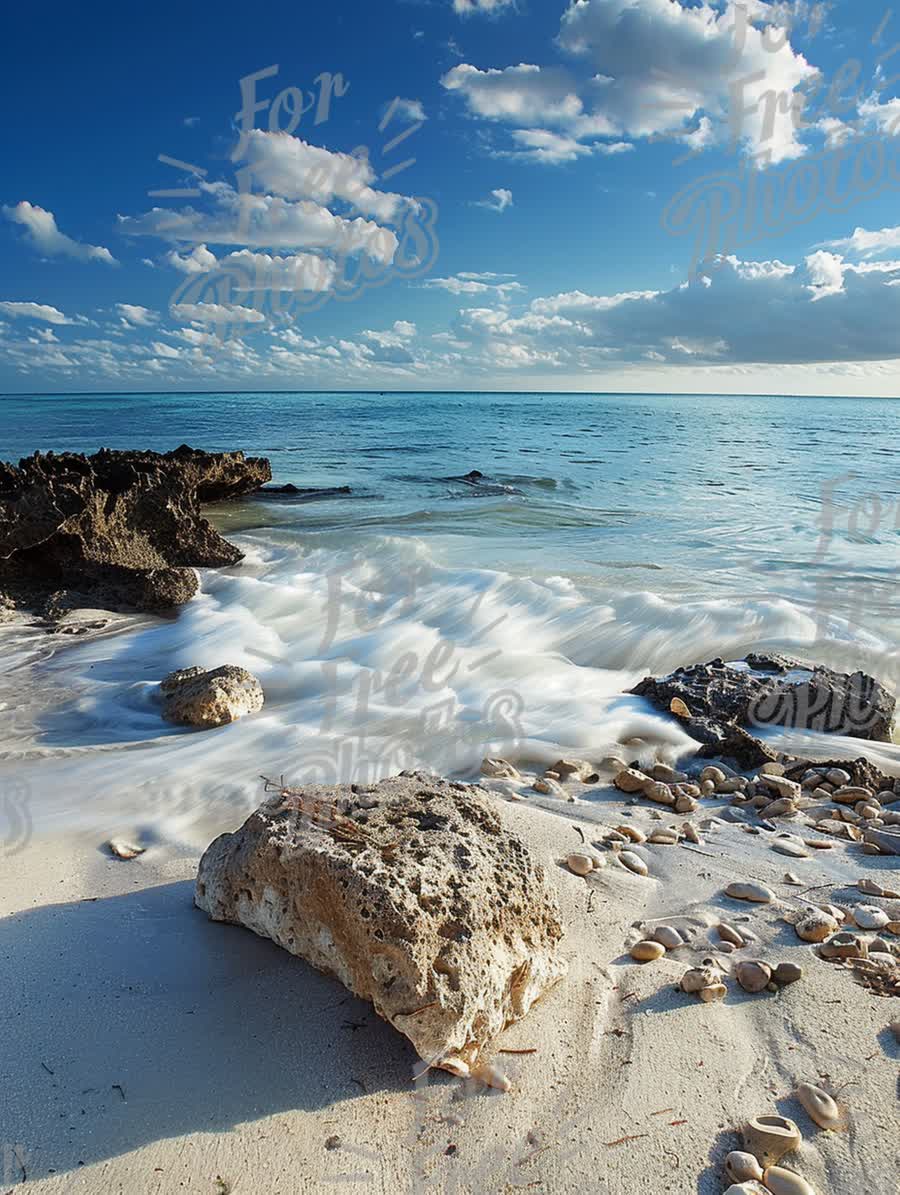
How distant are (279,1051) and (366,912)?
0.39 meters

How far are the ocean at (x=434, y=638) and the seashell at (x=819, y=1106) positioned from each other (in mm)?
2324

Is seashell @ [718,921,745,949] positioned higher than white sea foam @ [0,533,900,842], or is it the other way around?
seashell @ [718,921,745,949]

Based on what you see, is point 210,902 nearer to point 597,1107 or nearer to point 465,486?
point 597,1107

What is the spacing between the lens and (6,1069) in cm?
172

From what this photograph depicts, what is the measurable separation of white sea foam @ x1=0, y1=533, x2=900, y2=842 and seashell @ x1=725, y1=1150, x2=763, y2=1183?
239cm

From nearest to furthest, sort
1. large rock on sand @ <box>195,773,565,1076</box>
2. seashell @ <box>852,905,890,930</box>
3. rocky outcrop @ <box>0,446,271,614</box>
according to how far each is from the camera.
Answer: large rock on sand @ <box>195,773,565,1076</box>
seashell @ <box>852,905,890,930</box>
rocky outcrop @ <box>0,446,271,614</box>

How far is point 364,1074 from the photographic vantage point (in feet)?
5.77

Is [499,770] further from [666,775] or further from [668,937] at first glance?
[668,937]

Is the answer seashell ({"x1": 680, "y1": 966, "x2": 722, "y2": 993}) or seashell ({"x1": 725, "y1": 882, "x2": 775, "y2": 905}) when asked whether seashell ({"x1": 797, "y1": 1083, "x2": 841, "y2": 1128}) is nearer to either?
seashell ({"x1": 680, "y1": 966, "x2": 722, "y2": 993})

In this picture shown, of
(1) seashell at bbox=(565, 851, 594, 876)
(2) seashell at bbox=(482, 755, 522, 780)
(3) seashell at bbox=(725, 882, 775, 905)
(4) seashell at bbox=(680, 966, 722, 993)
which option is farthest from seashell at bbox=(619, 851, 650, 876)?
(2) seashell at bbox=(482, 755, 522, 780)

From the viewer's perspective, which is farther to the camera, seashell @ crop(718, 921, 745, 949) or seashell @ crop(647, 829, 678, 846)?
seashell @ crop(647, 829, 678, 846)

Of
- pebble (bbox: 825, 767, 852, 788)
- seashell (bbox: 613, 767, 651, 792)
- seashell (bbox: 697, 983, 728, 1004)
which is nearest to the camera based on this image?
seashell (bbox: 697, 983, 728, 1004)

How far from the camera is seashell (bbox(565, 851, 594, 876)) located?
2700 mm

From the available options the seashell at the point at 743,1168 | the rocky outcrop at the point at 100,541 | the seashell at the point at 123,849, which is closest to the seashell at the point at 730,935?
the seashell at the point at 743,1168
